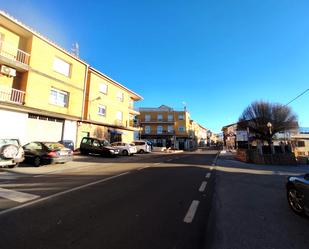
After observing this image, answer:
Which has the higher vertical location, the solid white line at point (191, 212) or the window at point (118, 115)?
the window at point (118, 115)

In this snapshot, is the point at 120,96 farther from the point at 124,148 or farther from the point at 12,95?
the point at 12,95

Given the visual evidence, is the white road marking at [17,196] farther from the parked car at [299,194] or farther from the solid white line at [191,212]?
the parked car at [299,194]

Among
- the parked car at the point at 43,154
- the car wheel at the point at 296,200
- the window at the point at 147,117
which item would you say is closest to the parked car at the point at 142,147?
the parked car at the point at 43,154

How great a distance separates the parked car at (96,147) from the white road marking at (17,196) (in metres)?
15.3

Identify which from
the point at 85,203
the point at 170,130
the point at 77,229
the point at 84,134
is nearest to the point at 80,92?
the point at 84,134

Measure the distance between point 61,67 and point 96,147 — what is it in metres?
8.86

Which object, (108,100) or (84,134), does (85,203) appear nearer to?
(84,134)

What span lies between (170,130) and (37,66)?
143 feet

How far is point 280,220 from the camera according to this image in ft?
15.5

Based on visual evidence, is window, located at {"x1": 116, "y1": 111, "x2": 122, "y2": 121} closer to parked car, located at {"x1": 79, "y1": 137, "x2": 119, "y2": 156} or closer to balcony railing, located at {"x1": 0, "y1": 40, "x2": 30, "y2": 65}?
parked car, located at {"x1": 79, "y1": 137, "x2": 119, "y2": 156}

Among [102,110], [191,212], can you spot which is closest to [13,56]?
[102,110]

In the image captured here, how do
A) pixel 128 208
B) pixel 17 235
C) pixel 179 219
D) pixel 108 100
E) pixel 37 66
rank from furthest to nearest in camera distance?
pixel 108 100, pixel 37 66, pixel 128 208, pixel 179 219, pixel 17 235

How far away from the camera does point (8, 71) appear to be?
683 inches

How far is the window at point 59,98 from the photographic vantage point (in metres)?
21.5
